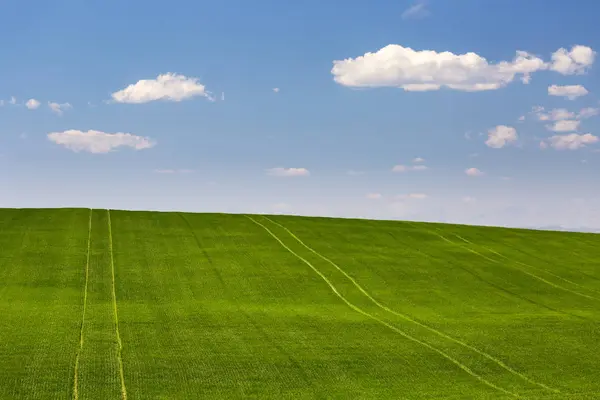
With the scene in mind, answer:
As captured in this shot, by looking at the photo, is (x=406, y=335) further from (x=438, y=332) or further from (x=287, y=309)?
(x=287, y=309)

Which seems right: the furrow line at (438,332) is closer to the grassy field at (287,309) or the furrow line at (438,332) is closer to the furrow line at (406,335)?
the grassy field at (287,309)

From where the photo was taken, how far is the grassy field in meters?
17.8

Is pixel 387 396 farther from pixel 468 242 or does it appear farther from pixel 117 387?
pixel 468 242

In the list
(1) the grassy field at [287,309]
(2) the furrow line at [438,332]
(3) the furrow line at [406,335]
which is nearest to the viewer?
(1) the grassy field at [287,309]

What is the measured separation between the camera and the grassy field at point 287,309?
17.8 meters

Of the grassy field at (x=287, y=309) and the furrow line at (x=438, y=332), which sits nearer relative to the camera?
the grassy field at (x=287, y=309)

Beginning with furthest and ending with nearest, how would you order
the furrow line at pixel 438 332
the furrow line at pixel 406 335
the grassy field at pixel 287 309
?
the furrow line at pixel 438 332, the furrow line at pixel 406 335, the grassy field at pixel 287 309

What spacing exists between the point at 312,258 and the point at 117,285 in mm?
9712

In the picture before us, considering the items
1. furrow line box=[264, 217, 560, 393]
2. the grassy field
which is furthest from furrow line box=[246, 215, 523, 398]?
furrow line box=[264, 217, 560, 393]

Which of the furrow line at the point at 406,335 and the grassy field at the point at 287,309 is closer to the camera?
the grassy field at the point at 287,309

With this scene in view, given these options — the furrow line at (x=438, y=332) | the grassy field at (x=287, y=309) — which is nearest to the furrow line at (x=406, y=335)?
the grassy field at (x=287, y=309)

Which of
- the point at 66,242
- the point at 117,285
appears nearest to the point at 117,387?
the point at 117,285

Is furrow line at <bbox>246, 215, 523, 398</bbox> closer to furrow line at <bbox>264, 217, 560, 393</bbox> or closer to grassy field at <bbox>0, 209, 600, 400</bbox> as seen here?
grassy field at <bbox>0, 209, 600, 400</bbox>

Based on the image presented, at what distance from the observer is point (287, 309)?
89.3 feet
